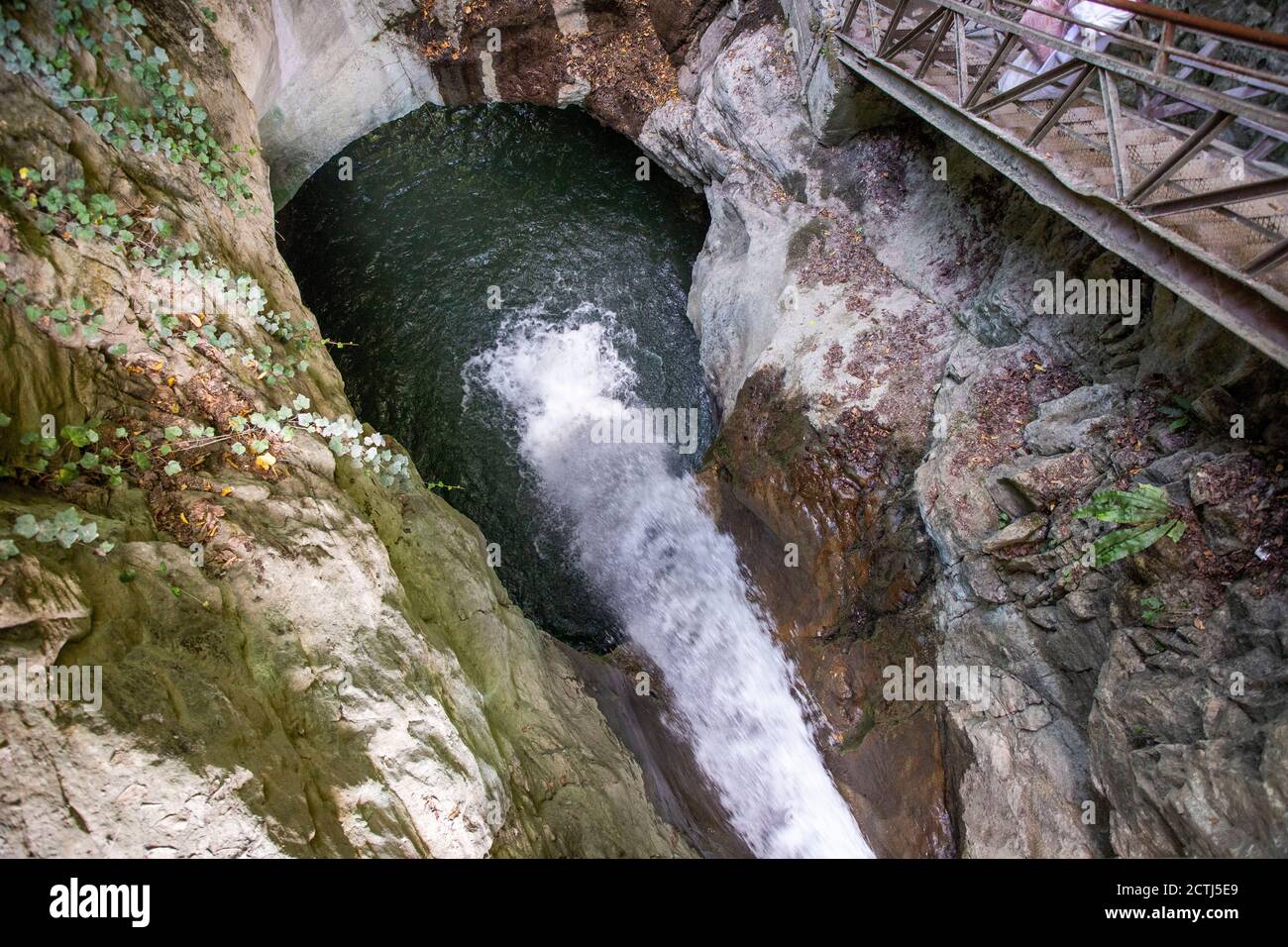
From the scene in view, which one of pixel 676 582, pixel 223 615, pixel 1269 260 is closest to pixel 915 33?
pixel 1269 260

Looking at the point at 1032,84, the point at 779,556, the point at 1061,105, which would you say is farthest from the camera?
the point at 779,556

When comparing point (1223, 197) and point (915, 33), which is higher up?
point (915, 33)

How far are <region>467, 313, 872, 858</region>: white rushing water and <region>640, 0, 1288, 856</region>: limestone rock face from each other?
15.3 inches

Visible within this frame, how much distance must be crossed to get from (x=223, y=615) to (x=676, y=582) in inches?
227

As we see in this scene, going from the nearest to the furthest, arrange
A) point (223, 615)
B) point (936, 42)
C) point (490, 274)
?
point (223, 615)
point (936, 42)
point (490, 274)

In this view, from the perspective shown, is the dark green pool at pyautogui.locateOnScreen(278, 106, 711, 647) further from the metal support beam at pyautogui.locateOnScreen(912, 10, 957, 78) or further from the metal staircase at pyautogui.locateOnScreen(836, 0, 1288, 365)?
the metal staircase at pyautogui.locateOnScreen(836, 0, 1288, 365)

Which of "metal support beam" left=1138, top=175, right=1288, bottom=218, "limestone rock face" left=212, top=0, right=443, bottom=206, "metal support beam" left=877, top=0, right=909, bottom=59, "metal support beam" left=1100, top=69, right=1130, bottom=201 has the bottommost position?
"metal support beam" left=1138, top=175, right=1288, bottom=218

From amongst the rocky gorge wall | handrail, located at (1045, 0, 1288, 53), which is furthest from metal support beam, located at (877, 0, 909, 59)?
handrail, located at (1045, 0, 1288, 53)

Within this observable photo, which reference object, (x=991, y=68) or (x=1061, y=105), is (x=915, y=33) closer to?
(x=991, y=68)

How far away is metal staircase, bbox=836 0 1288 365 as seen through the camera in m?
4.45

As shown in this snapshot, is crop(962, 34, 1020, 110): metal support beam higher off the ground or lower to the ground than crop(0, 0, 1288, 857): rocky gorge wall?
higher

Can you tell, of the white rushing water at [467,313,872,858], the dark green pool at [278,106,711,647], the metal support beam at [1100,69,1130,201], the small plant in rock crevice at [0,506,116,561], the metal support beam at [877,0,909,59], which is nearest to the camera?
the small plant in rock crevice at [0,506,116,561]

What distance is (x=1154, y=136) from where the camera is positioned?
230 inches
